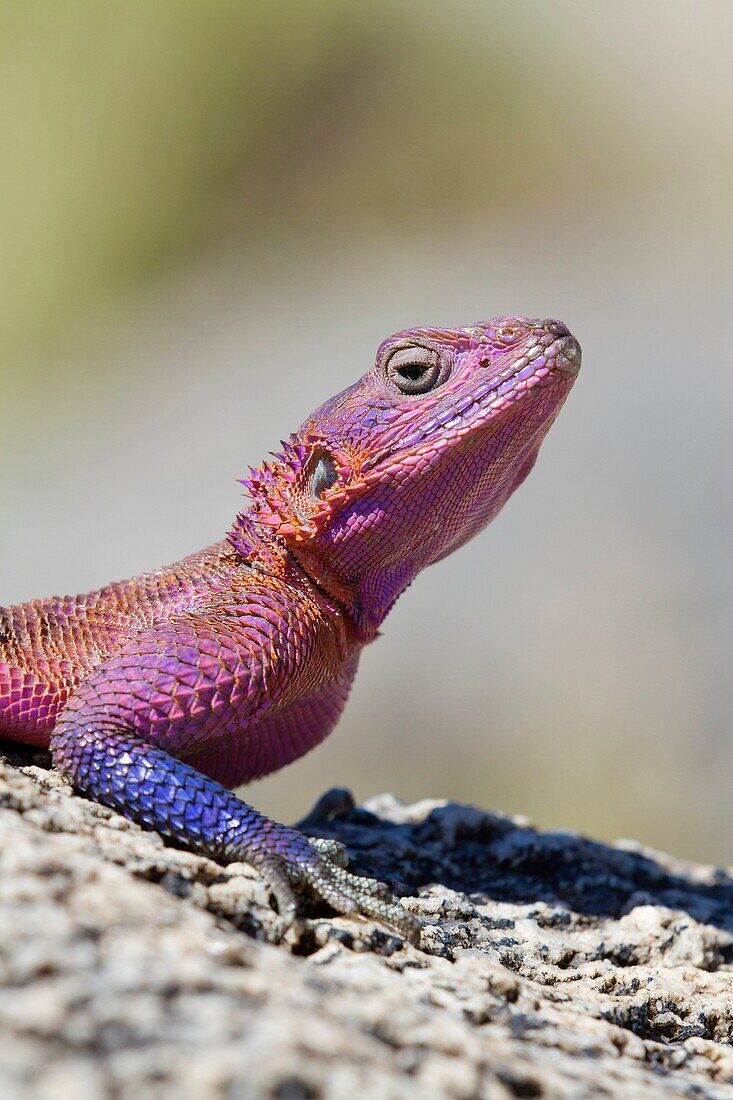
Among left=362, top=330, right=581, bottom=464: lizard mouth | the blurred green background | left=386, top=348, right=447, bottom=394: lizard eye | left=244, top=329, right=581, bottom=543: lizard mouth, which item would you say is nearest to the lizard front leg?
left=244, top=329, right=581, bottom=543: lizard mouth

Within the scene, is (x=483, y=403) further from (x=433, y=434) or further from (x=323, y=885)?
(x=323, y=885)

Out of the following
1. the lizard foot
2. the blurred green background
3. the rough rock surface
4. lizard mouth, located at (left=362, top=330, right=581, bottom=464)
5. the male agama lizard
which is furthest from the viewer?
the blurred green background

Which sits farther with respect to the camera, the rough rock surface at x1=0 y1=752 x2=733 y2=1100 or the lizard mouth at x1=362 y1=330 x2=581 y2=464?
the lizard mouth at x1=362 y1=330 x2=581 y2=464

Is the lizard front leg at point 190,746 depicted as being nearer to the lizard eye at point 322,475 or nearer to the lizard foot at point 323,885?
the lizard foot at point 323,885

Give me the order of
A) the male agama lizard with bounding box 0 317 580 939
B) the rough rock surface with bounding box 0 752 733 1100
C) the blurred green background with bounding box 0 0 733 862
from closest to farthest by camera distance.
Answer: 1. the rough rock surface with bounding box 0 752 733 1100
2. the male agama lizard with bounding box 0 317 580 939
3. the blurred green background with bounding box 0 0 733 862

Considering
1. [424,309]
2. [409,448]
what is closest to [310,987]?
[409,448]

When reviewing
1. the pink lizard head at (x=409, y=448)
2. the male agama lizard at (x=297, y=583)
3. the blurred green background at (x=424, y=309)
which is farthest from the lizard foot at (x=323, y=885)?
the blurred green background at (x=424, y=309)

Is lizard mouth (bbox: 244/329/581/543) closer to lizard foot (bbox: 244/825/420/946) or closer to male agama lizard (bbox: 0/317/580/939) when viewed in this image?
male agama lizard (bbox: 0/317/580/939)
